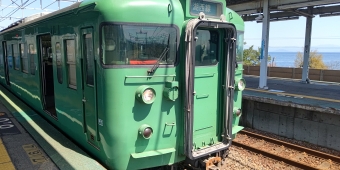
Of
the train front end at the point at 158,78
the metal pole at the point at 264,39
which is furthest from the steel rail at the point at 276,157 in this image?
the metal pole at the point at 264,39

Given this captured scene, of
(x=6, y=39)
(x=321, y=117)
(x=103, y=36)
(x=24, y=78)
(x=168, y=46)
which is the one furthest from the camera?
(x=6, y=39)

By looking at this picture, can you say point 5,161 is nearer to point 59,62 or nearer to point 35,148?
point 35,148

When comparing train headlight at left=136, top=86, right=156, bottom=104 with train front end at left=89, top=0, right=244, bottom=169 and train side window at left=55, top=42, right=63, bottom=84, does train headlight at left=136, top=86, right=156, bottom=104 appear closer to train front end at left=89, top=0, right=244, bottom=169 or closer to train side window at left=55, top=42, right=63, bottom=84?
train front end at left=89, top=0, right=244, bottom=169

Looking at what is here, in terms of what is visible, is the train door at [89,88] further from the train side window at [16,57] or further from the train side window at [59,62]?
the train side window at [16,57]

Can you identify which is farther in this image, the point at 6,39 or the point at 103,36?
the point at 6,39

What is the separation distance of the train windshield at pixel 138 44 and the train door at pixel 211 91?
0.46 metres

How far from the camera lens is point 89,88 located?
3.89 m

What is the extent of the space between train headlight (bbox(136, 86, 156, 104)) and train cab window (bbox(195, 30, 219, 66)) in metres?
0.96

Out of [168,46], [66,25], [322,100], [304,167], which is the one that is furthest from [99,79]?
[322,100]

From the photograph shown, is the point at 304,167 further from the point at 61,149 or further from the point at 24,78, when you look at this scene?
the point at 24,78

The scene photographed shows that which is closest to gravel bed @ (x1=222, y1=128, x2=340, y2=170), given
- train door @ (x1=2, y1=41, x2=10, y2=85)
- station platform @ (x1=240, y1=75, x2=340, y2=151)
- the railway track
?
the railway track

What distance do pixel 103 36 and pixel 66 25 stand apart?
1228mm

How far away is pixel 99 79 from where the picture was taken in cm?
358

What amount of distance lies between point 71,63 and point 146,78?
1.57 metres
